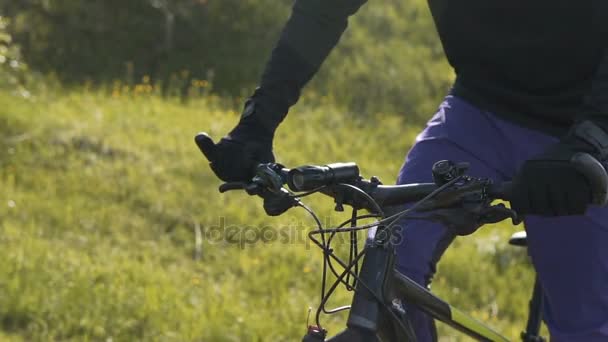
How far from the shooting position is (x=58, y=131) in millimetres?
6754

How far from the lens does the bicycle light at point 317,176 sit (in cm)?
206

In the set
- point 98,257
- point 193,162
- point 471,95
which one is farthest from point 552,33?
point 193,162

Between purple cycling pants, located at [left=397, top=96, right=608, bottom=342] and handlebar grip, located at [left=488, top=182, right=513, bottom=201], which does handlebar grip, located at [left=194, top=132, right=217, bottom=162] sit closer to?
purple cycling pants, located at [left=397, top=96, right=608, bottom=342]

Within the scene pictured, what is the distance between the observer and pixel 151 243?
5594mm

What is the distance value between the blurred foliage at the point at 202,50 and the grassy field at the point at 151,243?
96 centimetres

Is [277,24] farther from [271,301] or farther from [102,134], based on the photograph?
[271,301]

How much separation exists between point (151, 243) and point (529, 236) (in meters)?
3.10

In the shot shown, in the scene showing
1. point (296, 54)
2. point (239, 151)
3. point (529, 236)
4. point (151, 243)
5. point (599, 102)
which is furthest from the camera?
point (151, 243)

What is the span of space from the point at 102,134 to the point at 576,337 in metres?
4.72

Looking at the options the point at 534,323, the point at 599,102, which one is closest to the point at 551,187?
the point at 599,102

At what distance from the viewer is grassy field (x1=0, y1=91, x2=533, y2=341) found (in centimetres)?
450

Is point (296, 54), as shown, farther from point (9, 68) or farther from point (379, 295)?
point (9, 68)

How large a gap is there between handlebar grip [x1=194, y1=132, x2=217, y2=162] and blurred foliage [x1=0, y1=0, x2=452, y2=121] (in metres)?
5.99

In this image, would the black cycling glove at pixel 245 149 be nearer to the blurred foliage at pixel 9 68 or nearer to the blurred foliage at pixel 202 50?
the blurred foliage at pixel 9 68
